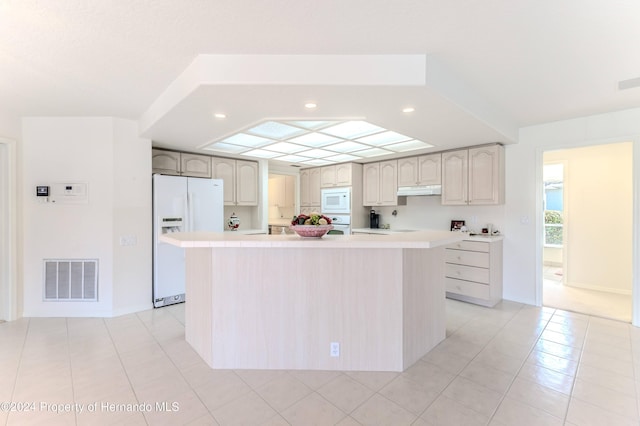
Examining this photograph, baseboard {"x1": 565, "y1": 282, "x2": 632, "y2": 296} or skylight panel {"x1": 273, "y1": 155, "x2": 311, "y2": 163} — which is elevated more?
skylight panel {"x1": 273, "y1": 155, "x2": 311, "y2": 163}

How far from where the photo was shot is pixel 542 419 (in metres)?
1.74

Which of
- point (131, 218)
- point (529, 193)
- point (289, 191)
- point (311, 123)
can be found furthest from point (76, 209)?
point (529, 193)

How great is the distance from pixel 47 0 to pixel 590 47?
3387 mm

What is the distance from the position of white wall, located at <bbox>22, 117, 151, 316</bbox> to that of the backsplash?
4.36m

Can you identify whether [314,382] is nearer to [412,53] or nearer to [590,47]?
[412,53]

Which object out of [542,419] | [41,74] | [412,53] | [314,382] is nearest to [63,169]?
[41,74]

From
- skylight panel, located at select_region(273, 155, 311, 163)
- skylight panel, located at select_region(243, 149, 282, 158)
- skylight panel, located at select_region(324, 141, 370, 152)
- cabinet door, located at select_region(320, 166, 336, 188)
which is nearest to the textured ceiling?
skylight panel, located at select_region(324, 141, 370, 152)

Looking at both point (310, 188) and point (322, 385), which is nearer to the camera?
point (322, 385)

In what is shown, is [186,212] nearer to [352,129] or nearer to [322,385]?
[352,129]

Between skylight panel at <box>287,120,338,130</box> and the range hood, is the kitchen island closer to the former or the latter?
skylight panel at <box>287,120,338,130</box>

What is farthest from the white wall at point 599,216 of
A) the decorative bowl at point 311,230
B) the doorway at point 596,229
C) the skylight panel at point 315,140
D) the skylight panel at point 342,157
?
the decorative bowl at point 311,230

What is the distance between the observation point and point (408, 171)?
4891mm

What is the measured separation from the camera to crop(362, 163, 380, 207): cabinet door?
5.36 m

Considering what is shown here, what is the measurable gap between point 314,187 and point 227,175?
6.17 feet
